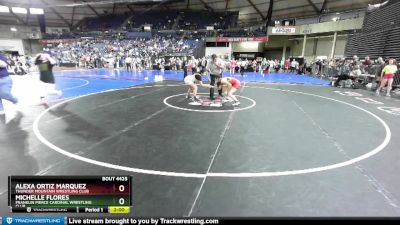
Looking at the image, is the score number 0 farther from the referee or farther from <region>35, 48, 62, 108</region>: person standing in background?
the referee

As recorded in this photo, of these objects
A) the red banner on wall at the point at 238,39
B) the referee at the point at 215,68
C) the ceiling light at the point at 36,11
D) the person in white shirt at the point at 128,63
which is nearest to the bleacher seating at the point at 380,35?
the referee at the point at 215,68

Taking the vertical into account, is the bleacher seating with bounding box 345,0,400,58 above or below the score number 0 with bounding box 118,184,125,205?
above

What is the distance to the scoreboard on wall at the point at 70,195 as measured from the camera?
2400 millimetres

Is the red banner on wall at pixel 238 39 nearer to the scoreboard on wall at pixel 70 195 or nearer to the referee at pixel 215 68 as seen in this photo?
the referee at pixel 215 68

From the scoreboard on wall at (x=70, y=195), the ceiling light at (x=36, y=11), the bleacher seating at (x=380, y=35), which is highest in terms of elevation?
the ceiling light at (x=36, y=11)

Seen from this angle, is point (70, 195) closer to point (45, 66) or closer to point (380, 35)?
point (45, 66)

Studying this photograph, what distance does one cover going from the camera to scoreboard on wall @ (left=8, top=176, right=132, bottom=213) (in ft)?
7.88

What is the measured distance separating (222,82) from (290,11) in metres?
34.6

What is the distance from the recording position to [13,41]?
48.0 metres

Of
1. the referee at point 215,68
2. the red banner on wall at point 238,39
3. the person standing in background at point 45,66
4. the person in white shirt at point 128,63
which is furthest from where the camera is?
the red banner on wall at point 238,39

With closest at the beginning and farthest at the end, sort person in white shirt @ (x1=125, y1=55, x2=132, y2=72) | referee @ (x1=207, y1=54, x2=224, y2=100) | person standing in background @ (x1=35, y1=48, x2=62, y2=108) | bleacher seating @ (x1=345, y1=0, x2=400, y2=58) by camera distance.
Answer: person standing in background @ (x1=35, y1=48, x2=62, y2=108)
referee @ (x1=207, y1=54, x2=224, y2=100)
bleacher seating @ (x1=345, y1=0, x2=400, y2=58)
person in white shirt @ (x1=125, y1=55, x2=132, y2=72)

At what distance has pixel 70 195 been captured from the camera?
2424 millimetres

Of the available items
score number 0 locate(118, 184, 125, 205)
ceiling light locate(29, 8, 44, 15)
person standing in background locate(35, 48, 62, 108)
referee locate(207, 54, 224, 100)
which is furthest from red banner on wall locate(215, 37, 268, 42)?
score number 0 locate(118, 184, 125, 205)

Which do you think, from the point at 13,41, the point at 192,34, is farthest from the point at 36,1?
the point at 192,34
